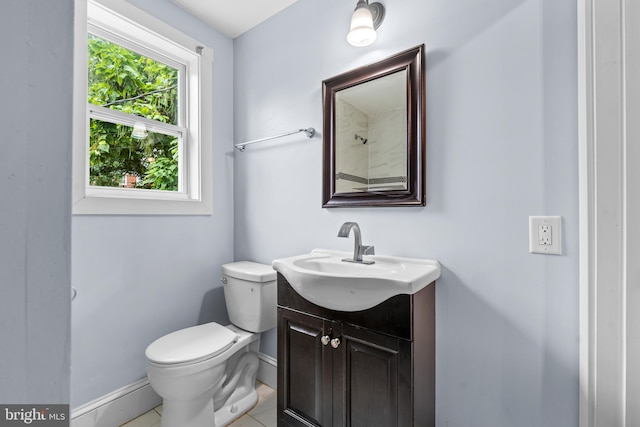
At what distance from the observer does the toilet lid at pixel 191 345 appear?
1.31 metres

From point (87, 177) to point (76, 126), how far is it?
0.25 metres

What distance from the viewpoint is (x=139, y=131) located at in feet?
5.78

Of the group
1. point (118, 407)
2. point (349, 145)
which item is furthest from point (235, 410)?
point (349, 145)

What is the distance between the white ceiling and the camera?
5.77 ft

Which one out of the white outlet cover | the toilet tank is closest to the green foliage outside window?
the toilet tank

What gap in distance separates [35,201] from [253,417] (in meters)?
1.70

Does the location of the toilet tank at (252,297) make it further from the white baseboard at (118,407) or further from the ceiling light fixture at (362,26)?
the ceiling light fixture at (362,26)

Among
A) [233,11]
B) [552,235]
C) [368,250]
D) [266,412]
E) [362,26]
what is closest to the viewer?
[552,235]

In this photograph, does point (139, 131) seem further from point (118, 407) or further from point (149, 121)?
point (118, 407)

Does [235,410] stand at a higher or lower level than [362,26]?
lower

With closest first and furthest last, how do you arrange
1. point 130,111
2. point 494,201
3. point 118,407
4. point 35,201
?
point 35,201 → point 494,201 → point 118,407 → point 130,111

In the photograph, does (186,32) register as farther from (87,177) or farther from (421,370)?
(421,370)

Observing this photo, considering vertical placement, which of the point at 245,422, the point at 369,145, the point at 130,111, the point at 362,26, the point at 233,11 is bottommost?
the point at 245,422

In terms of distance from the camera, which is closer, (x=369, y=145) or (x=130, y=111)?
(x=369, y=145)
